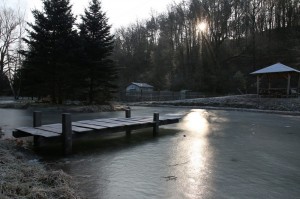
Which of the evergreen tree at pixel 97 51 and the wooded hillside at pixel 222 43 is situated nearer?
the evergreen tree at pixel 97 51

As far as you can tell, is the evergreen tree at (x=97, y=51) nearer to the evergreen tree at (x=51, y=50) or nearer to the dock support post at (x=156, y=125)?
the evergreen tree at (x=51, y=50)

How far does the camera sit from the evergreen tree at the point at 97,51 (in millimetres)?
24359

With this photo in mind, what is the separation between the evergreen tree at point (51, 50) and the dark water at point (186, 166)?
1493 centimetres

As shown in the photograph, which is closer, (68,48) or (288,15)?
(68,48)

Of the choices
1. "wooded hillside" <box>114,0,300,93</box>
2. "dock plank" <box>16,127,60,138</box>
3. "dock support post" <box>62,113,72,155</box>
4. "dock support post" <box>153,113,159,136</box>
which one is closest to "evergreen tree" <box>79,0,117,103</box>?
"dock support post" <box>153,113,159,136</box>

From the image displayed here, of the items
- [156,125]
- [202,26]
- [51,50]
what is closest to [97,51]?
[51,50]

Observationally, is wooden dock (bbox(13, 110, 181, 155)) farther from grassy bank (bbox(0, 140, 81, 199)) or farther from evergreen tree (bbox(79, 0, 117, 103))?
evergreen tree (bbox(79, 0, 117, 103))

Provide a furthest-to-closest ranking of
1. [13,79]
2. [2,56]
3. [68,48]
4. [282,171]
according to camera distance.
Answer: [13,79] → [2,56] → [68,48] → [282,171]

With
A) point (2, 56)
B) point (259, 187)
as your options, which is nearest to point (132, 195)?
point (259, 187)

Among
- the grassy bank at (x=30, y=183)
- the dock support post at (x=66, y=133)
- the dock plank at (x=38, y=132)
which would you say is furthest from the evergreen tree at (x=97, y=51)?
the grassy bank at (x=30, y=183)

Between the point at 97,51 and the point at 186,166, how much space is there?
63.8 ft

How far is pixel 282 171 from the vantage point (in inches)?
246

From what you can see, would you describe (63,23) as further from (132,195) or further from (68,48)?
(132,195)

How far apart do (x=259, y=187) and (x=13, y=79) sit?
4615 cm
